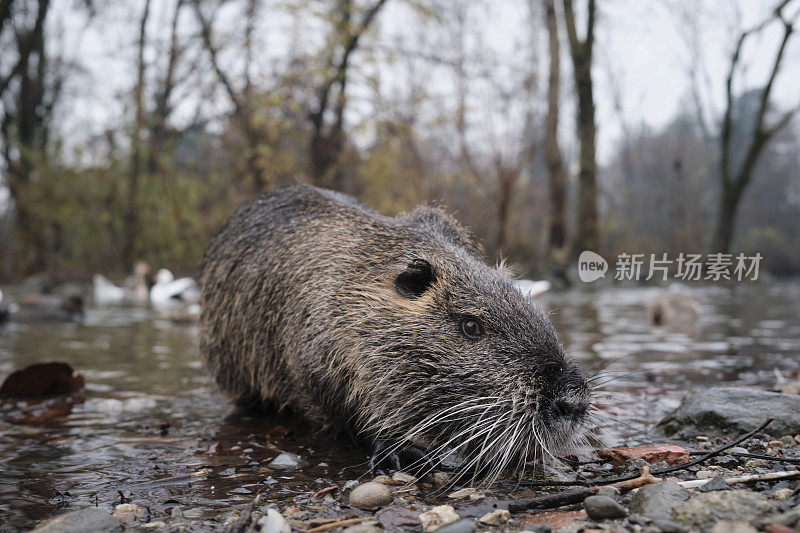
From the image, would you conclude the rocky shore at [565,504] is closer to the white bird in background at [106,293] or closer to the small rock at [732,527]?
the small rock at [732,527]

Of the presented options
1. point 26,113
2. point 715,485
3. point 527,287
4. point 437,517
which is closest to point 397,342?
point 437,517

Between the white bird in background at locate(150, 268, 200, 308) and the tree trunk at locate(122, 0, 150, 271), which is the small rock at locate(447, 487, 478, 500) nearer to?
the white bird in background at locate(150, 268, 200, 308)

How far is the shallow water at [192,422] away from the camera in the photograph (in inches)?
93.4

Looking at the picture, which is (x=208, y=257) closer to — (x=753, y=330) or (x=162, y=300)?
(x=753, y=330)

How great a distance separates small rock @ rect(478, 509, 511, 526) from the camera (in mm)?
1965

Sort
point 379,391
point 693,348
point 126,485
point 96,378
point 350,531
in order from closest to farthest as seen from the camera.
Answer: point 350,531 < point 126,485 < point 379,391 < point 96,378 < point 693,348

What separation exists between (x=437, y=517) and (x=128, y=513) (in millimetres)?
1032

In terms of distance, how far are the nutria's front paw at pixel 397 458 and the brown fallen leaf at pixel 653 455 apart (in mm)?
750

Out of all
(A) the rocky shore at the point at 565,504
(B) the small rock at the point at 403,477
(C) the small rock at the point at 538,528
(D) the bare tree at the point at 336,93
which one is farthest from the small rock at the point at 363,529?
(D) the bare tree at the point at 336,93

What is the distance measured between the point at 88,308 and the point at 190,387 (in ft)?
31.9

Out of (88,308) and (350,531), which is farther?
(88,308)

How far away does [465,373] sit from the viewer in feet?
8.39

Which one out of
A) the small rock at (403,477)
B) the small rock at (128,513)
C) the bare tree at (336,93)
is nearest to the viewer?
the small rock at (128,513)

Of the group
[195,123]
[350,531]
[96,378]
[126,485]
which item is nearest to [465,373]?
[350,531]
